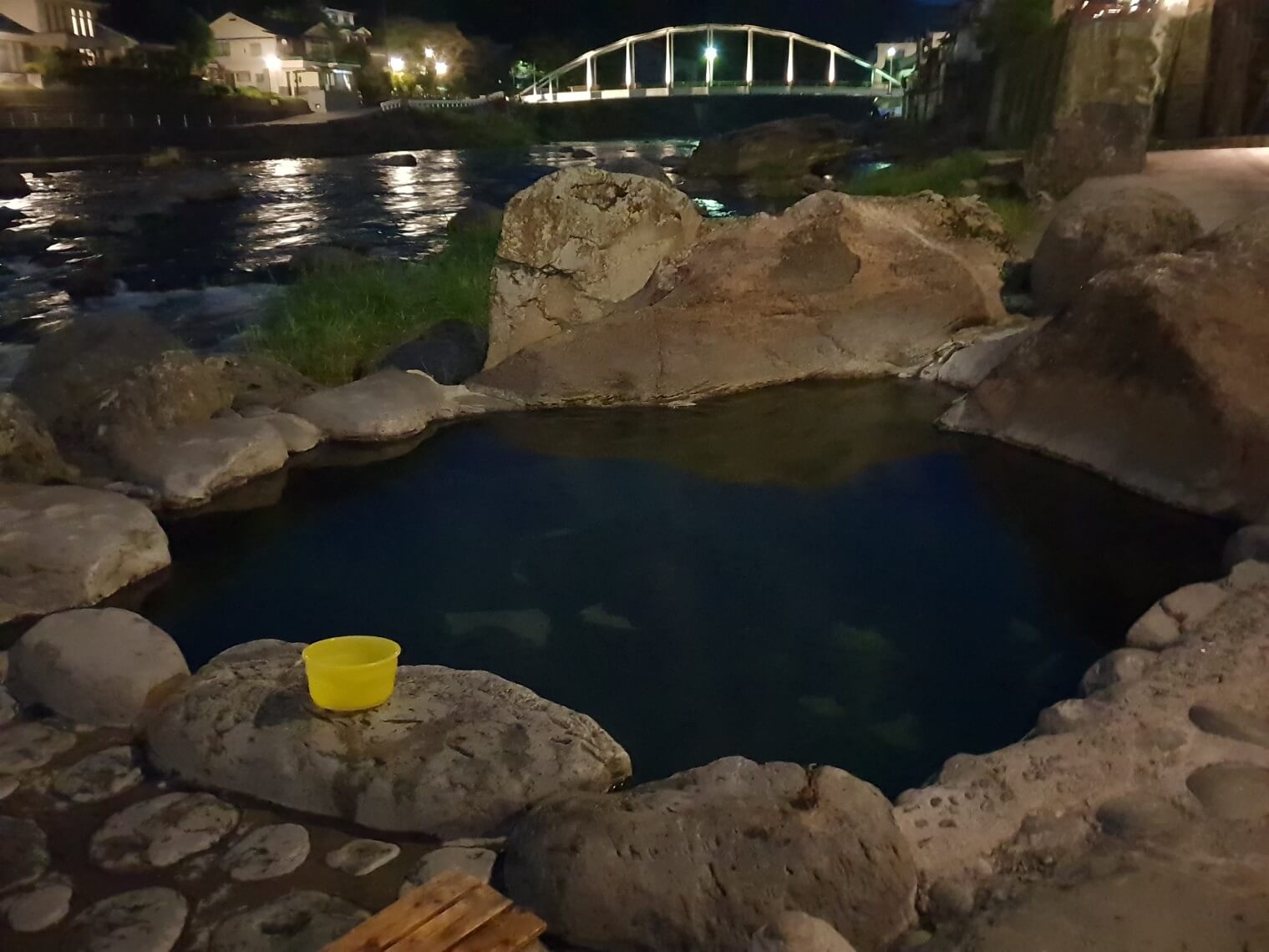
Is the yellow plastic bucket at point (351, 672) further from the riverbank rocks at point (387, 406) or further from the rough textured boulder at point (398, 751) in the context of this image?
the riverbank rocks at point (387, 406)

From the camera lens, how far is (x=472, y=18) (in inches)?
2333

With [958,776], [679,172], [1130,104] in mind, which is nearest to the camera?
[958,776]

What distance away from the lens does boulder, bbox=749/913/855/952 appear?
82.4 inches

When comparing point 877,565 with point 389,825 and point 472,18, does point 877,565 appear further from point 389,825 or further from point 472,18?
point 472,18

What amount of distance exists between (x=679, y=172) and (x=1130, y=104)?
19.9 metres

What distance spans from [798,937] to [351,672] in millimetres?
1536

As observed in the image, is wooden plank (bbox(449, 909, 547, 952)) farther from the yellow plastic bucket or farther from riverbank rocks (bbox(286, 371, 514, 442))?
riverbank rocks (bbox(286, 371, 514, 442))

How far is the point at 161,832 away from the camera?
2.86 metres

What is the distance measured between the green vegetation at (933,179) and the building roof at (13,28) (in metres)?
31.3

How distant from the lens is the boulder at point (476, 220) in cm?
1283

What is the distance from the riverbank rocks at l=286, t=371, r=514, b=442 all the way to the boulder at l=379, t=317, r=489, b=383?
1.70ft

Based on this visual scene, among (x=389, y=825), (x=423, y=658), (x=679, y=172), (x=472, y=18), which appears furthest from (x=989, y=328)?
(x=472, y=18)

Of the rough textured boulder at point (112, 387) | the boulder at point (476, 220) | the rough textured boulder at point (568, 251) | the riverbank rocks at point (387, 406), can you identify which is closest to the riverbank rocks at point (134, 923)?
the rough textured boulder at point (112, 387)

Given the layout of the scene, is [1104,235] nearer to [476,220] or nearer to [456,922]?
[456,922]
